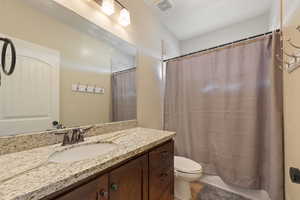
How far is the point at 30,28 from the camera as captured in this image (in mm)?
808

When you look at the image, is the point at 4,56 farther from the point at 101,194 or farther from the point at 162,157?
the point at 162,157

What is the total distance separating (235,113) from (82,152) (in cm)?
159

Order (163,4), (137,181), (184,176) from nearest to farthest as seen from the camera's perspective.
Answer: (137,181)
(184,176)
(163,4)

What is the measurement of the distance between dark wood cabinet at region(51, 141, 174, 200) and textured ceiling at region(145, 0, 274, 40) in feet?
5.99

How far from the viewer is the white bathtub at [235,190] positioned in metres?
1.39

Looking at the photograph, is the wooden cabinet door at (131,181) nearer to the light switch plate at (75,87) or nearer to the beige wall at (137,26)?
the light switch plate at (75,87)

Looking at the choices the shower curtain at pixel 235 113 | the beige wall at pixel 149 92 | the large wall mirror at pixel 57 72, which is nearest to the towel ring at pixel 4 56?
the large wall mirror at pixel 57 72

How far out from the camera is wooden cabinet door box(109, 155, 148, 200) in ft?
2.05

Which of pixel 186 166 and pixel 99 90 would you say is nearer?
pixel 99 90

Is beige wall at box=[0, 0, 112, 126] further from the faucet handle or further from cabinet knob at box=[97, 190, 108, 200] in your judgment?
cabinet knob at box=[97, 190, 108, 200]

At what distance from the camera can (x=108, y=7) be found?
1.20m

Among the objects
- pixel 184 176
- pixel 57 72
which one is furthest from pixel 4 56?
pixel 184 176

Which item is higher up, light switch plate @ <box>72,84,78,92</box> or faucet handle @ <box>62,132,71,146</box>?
light switch plate @ <box>72,84,78,92</box>

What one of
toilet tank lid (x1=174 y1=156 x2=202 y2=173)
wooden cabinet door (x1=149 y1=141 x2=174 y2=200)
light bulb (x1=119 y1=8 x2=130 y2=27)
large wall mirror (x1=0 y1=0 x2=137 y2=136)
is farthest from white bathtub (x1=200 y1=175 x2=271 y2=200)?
light bulb (x1=119 y1=8 x2=130 y2=27)
